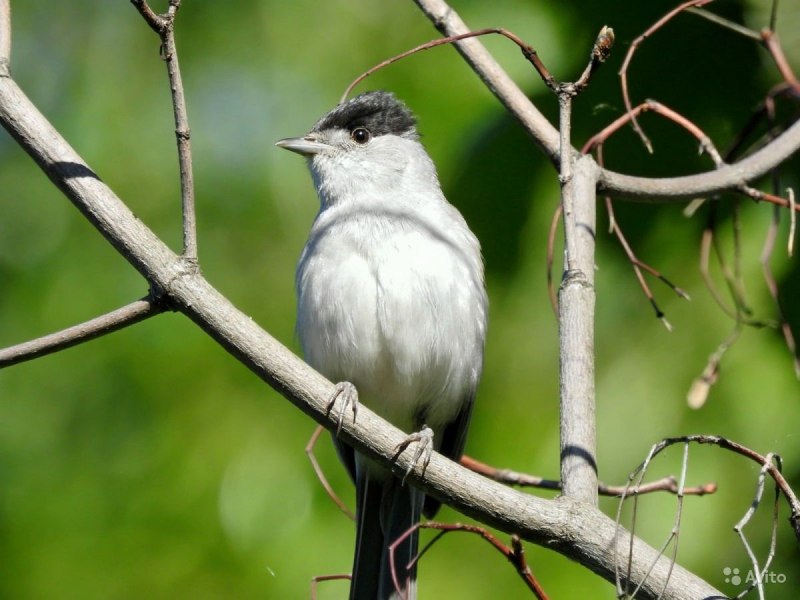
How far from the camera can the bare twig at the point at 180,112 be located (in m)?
2.00

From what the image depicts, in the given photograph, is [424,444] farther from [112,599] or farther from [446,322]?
[112,599]

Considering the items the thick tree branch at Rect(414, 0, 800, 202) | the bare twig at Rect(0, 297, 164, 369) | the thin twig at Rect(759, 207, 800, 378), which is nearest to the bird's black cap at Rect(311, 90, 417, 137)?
the thick tree branch at Rect(414, 0, 800, 202)

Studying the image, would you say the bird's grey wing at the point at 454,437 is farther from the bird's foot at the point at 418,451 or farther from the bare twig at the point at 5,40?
the bare twig at the point at 5,40

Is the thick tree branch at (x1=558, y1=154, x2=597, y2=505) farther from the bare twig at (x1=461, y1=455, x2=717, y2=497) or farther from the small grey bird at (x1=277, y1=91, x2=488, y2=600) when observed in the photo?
the small grey bird at (x1=277, y1=91, x2=488, y2=600)

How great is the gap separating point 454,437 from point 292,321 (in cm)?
70

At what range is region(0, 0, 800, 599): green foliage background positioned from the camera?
126 inches

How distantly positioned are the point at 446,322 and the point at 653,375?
0.66 m

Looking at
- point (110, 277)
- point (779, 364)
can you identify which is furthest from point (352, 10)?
point (779, 364)

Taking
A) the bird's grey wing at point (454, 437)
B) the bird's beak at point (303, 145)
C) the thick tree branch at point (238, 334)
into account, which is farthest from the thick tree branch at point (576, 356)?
the bird's beak at point (303, 145)

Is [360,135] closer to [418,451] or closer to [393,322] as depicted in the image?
[393,322]

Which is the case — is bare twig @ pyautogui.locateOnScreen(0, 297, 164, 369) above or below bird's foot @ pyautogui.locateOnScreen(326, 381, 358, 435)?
above

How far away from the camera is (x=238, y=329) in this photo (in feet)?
6.63

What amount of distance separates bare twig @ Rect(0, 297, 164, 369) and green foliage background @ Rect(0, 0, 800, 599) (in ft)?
4.45

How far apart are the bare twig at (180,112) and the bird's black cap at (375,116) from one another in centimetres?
165
